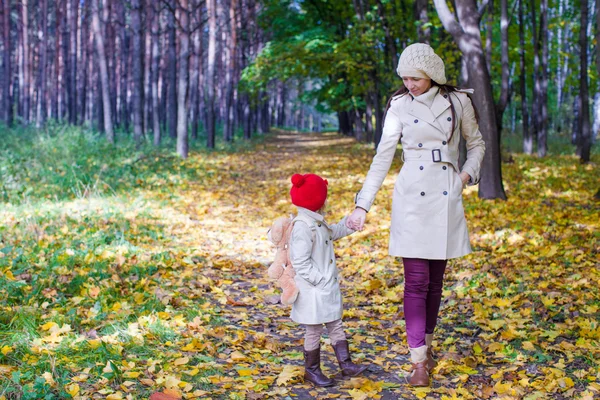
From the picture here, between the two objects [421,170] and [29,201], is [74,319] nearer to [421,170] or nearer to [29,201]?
[421,170]

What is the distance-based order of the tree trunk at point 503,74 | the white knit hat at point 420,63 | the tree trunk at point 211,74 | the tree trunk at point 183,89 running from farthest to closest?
the tree trunk at point 211,74 < the tree trunk at point 183,89 < the tree trunk at point 503,74 < the white knit hat at point 420,63

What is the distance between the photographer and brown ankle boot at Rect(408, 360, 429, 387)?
164 inches

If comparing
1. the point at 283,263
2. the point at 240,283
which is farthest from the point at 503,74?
the point at 283,263

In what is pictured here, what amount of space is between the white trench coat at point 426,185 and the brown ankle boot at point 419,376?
77cm

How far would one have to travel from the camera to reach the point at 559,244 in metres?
7.85

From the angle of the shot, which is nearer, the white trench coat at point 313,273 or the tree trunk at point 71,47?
the white trench coat at point 313,273

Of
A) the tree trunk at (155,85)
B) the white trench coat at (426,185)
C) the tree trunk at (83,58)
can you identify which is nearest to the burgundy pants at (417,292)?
the white trench coat at (426,185)

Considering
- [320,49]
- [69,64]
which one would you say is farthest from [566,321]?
[69,64]

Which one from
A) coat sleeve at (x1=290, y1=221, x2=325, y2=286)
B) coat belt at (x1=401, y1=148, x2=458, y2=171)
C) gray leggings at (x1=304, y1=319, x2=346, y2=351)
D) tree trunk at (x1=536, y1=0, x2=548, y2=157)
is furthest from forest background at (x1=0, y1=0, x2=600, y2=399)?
tree trunk at (x1=536, y1=0, x2=548, y2=157)

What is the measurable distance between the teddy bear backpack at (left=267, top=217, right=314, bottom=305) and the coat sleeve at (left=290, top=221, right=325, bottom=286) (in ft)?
0.32

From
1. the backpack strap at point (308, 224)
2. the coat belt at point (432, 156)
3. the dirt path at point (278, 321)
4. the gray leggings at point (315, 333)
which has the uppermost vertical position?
the coat belt at point (432, 156)

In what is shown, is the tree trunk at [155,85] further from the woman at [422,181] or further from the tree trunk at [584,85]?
the woman at [422,181]

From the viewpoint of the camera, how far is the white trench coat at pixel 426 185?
406cm

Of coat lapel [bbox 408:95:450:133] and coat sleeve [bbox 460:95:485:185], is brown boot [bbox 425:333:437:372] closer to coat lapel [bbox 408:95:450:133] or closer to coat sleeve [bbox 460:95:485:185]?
coat sleeve [bbox 460:95:485:185]
